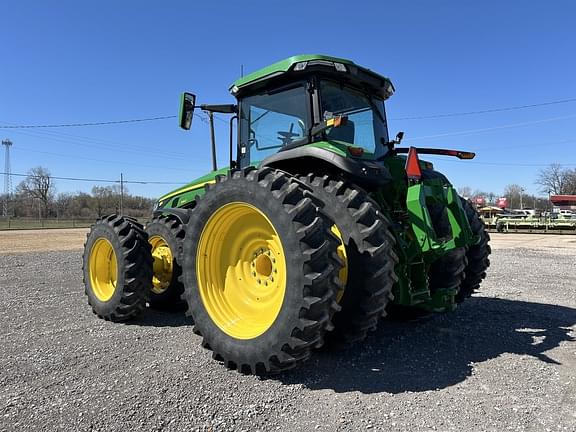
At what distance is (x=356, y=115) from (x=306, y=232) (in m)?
2.07

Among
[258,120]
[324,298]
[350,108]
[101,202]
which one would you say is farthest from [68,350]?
[101,202]

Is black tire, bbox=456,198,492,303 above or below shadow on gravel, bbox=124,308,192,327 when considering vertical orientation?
above

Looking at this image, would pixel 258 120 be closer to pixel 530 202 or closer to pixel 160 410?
pixel 160 410

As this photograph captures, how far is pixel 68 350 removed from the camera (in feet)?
13.2

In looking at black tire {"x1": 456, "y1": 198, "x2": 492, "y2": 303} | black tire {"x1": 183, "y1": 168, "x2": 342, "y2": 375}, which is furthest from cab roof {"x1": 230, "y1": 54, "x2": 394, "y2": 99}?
black tire {"x1": 456, "y1": 198, "x2": 492, "y2": 303}

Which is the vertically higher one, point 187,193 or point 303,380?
point 187,193

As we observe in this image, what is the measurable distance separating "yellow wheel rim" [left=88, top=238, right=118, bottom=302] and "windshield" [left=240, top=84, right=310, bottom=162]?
231 centimetres

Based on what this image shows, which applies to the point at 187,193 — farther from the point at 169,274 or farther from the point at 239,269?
the point at 239,269

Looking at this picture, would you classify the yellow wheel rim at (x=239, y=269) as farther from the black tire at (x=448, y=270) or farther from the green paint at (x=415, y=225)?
the black tire at (x=448, y=270)

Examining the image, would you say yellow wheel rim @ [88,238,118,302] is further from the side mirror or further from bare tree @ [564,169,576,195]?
bare tree @ [564,169,576,195]

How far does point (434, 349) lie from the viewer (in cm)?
405

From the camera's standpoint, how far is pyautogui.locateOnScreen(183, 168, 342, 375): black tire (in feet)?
9.87

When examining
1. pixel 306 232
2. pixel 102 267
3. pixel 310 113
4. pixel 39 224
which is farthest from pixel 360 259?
pixel 39 224

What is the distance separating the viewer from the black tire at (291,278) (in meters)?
3.01
